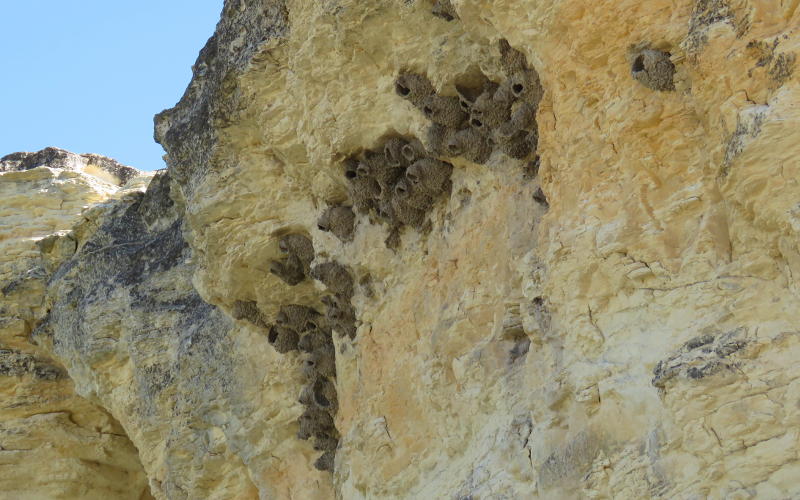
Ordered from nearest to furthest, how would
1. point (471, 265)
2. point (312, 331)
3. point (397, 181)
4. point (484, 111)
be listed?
1. point (484, 111)
2. point (471, 265)
3. point (397, 181)
4. point (312, 331)

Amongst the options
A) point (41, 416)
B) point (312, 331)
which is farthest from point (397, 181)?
point (41, 416)

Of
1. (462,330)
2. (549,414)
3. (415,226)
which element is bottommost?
(549,414)

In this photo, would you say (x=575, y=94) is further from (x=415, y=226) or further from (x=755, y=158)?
(x=415, y=226)

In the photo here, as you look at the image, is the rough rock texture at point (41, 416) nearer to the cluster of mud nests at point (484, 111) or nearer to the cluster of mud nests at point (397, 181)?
the cluster of mud nests at point (397, 181)

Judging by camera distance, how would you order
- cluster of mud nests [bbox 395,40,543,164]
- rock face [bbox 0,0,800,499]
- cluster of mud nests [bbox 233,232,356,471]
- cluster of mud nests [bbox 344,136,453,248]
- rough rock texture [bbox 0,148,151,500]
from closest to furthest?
rock face [bbox 0,0,800,499] → cluster of mud nests [bbox 395,40,543,164] → cluster of mud nests [bbox 344,136,453,248] → cluster of mud nests [bbox 233,232,356,471] → rough rock texture [bbox 0,148,151,500]

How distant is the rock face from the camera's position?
4.21 metres

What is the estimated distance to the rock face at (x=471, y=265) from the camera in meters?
4.21

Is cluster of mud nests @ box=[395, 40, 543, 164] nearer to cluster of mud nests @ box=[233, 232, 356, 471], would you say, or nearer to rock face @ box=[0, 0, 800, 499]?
rock face @ box=[0, 0, 800, 499]

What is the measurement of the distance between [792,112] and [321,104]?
317 centimetres

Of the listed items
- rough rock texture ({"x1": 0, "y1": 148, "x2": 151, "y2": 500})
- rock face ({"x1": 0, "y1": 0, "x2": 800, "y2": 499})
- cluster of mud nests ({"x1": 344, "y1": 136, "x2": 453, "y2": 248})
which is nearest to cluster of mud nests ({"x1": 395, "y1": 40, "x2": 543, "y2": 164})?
rock face ({"x1": 0, "y1": 0, "x2": 800, "y2": 499})

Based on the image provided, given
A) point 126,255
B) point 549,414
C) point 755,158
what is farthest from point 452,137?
point 126,255

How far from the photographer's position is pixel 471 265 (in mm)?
6020

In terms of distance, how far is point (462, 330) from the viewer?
5938 mm

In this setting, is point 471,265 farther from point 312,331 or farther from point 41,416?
point 41,416
